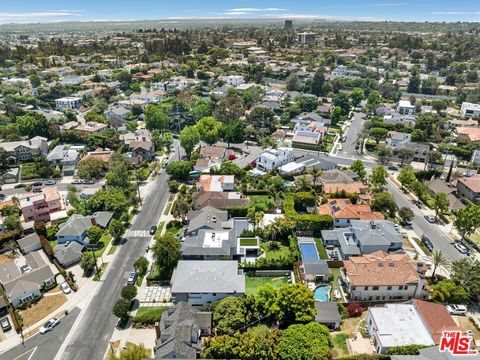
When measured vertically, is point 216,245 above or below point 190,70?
below

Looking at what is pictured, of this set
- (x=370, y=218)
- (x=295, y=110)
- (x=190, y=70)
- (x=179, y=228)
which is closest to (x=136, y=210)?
(x=179, y=228)

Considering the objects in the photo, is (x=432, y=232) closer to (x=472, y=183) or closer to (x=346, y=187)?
(x=346, y=187)

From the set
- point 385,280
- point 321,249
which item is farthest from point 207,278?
point 385,280

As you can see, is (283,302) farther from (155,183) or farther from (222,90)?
(222,90)

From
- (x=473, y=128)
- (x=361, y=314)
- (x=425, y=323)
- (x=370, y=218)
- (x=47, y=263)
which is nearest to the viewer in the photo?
(x=425, y=323)

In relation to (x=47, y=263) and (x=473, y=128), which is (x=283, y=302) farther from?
(x=473, y=128)

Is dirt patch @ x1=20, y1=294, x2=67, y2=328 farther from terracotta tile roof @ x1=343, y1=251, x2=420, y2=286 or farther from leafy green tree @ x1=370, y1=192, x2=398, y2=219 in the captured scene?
leafy green tree @ x1=370, y1=192, x2=398, y2=219

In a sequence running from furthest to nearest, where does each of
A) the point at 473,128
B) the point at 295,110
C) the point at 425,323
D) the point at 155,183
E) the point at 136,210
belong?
1. the point at 295,110
2. the point at 473,128
3. the point at 155,183
4. the point at 136,210
5. the point at 425,323

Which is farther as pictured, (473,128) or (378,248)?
(473,128)
